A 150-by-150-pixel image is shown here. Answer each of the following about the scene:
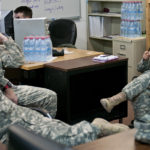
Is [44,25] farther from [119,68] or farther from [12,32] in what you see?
[119,68]

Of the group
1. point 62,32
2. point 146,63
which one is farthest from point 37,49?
point 62,32

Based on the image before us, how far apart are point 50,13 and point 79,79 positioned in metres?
2.12

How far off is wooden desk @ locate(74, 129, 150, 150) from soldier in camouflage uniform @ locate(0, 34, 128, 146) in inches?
6.7

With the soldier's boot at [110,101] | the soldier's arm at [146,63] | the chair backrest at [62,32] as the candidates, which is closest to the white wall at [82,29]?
the chair backrest at [62,32]

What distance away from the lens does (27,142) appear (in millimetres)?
695

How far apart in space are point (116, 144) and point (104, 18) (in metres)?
4.17

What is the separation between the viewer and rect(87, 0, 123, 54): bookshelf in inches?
204

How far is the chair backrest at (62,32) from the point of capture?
4.08 metres

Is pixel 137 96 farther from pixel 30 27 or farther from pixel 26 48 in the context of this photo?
pixel 30 27

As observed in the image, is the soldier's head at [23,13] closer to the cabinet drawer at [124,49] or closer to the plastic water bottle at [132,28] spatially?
the cabinet drawer at [124,49]

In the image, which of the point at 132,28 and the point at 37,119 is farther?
the point at 132,28

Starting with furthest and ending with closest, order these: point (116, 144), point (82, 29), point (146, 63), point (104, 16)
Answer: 1. point (82, 29)
2. point (104, 16)
3. point (146, 63)
4. point (116, 144)

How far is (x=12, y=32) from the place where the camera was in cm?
323

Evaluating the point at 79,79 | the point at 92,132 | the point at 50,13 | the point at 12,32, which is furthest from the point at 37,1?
the point at 92,132
